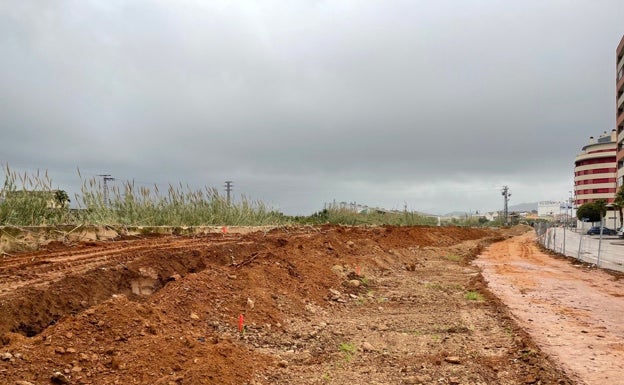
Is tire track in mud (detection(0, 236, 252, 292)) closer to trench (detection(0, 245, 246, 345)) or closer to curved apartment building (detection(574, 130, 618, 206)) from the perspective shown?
trench (detection(0, 245, 246, 345))

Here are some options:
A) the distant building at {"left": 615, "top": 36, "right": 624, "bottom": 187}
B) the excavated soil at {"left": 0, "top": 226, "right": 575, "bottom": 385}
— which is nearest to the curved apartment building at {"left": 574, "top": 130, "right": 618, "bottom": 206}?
the distant building at {"left": 615, "top": 36, "right": 624, "bottom": 187}

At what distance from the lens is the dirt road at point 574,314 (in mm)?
5371

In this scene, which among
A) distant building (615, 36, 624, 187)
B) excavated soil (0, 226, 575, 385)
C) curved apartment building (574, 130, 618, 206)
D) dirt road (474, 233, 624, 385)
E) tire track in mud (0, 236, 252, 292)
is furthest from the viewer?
curved apartment building (574, 130, 618, 206)

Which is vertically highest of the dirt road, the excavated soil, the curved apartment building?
the curved apartment building

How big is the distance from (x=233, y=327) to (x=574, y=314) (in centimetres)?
618

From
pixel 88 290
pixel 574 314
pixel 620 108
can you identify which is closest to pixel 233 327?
pixel 88 290

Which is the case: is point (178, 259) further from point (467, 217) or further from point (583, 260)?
point (467, 217)

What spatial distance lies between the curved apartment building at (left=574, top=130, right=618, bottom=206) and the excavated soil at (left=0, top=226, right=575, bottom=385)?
352ft

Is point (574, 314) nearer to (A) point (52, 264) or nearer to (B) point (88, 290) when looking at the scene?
(B) point (88, 290)

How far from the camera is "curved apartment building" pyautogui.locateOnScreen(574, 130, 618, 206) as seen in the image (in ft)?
331

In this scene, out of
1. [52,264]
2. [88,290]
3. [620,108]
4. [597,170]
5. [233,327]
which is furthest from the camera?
[597,170]

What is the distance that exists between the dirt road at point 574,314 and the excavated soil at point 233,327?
33 centimetres

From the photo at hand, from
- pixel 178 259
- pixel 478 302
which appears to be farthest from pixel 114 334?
pixel 478 302

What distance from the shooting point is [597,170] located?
4087 inches
